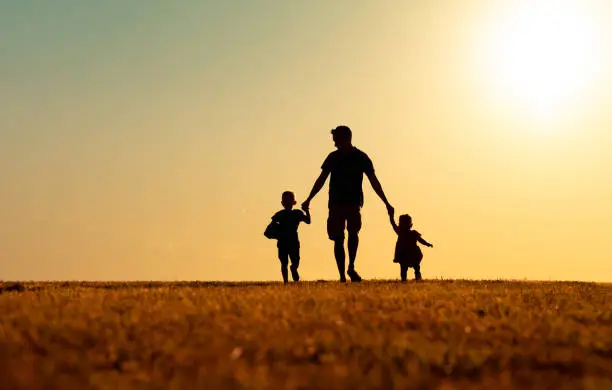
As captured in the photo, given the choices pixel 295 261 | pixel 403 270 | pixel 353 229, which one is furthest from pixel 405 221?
pixel 353 229

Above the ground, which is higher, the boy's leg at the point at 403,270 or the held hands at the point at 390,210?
the held hands at the point at 390,210

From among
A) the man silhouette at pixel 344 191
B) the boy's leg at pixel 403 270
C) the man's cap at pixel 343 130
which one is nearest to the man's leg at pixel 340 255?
the man silhouette at pixel 344 191

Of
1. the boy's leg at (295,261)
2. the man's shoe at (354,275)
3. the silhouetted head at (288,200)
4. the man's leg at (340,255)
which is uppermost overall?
the silhouetted head at (288,200)

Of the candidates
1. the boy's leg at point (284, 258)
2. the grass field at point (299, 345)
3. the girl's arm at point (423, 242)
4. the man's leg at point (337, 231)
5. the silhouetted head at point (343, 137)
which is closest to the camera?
the grass field at point (299, 345)

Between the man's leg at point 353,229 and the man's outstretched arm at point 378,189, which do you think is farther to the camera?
the man's outstretched arm at point 378,189

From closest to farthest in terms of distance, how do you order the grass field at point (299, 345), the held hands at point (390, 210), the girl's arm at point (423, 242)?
the grass field at point (299, 345) < the held hands at point (390, 210) < the girl's arm at point (423, 242)

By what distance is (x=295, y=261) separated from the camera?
17.7m

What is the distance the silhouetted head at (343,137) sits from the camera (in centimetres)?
1463

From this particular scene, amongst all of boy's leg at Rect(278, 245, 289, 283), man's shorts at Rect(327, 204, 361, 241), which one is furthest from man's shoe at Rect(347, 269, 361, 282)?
boy's leg at Rect(278, 245, 289, 283)

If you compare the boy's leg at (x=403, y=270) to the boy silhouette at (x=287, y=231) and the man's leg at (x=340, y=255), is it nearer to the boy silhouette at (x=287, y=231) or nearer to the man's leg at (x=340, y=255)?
the boy silhouette at (x=287, y=231)

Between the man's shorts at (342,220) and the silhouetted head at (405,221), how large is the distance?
659 cm

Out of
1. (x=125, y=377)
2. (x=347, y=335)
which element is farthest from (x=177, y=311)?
(x=125, y=377)

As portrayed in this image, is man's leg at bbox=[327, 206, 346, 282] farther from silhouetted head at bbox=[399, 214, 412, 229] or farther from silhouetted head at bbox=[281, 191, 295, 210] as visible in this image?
silhouetted head at bbox=[399, 214, 412, 229]

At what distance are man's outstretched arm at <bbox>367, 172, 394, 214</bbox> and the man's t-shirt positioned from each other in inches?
6.9
